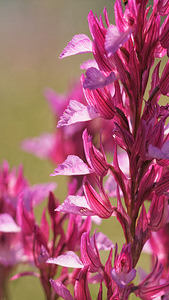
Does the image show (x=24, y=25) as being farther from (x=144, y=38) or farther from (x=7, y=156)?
(x=144, y=38)

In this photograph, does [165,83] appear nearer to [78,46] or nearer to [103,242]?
[78,46]

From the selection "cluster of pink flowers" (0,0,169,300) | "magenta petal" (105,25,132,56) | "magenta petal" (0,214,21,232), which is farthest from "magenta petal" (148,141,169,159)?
"magenta petal" (0,214,21,232)

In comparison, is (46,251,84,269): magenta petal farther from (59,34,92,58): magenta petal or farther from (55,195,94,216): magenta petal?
(59,34,92,58): magenta petal

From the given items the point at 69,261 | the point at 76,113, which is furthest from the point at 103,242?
the point at 76,113

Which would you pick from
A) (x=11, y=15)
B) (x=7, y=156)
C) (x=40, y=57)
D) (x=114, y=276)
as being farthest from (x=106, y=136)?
(x=11, y=15)

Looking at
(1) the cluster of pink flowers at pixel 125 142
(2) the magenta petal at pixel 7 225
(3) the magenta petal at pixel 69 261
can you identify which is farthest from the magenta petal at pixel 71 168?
(2) the magenta petal at pixel 7 225
